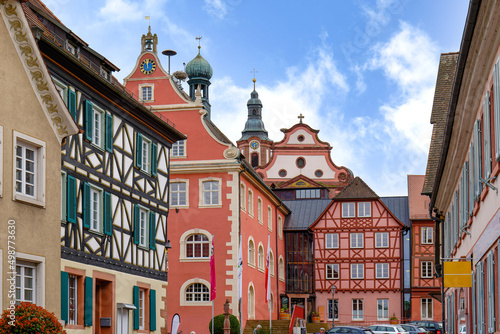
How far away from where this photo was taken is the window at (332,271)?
64.1m

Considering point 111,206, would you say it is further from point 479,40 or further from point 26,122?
point 479,40

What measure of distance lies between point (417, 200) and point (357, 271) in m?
6.82

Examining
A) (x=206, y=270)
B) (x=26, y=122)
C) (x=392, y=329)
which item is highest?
(x=26, y=122)

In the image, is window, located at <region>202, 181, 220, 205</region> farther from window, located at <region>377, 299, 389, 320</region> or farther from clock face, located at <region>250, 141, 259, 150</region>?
clock face, located at <region>250, 141, 259, 150</region>

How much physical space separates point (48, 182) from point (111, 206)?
365 inches

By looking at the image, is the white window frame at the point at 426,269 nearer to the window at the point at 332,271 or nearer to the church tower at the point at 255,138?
the window at the point at 332,271

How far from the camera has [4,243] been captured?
17.2 meters

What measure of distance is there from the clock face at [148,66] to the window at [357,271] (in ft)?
78.3

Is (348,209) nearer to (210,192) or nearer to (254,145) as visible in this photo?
(210,192)

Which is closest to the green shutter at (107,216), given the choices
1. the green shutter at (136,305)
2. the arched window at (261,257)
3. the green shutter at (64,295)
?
the green shutter at (136,305)

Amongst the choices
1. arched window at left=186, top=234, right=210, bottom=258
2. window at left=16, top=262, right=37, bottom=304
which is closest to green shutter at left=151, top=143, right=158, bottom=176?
window at left=16, top=262, right=37, bottom=304

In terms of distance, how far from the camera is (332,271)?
211 ft

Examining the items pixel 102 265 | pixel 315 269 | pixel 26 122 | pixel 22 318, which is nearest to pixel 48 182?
pixel 26 122

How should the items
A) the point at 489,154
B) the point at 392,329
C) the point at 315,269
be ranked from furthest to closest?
1. the point at 315,269
2. the point at 392,329
3. the point at 489,154
